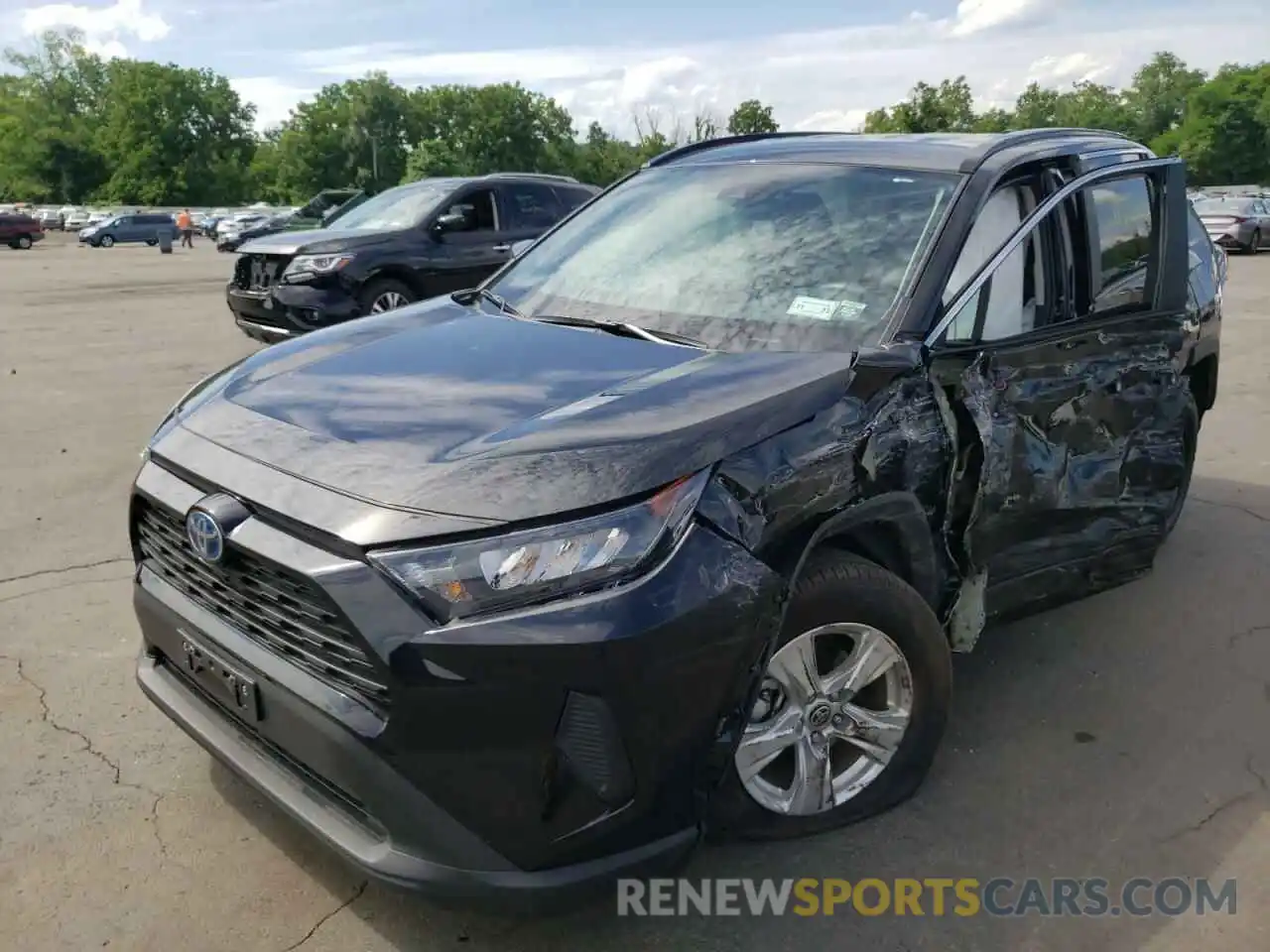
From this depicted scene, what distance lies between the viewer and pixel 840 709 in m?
2.85

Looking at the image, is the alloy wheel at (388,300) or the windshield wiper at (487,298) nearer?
the windshield wiper at (487,298)

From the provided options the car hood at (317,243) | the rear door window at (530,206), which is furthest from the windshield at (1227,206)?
the car hood at (317,243)

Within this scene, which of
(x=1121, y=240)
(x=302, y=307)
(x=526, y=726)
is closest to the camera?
(x=526, y=726)

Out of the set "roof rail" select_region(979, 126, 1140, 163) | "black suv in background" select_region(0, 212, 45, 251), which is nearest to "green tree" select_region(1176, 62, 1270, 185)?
"black suv in background" select_region(0, 212, 45, 251)

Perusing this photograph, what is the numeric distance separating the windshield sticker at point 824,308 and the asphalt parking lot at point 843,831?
142cm

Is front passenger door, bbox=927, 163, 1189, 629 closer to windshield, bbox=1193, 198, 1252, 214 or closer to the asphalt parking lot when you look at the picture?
the asphalt parking lot

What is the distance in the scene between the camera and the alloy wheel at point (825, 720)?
2.69m

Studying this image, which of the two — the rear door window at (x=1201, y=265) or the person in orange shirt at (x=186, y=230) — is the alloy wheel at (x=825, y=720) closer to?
the rear door window at (x=1201, y=265)

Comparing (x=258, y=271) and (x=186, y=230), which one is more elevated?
(x=258, y=271)

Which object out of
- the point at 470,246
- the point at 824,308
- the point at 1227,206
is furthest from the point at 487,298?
the point at 1227,206

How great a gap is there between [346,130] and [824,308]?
112m

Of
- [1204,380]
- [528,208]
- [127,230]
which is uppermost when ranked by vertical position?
[528,208]

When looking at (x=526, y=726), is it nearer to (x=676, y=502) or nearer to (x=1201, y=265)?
(x=676, y=502)

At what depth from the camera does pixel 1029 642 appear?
4.25m
